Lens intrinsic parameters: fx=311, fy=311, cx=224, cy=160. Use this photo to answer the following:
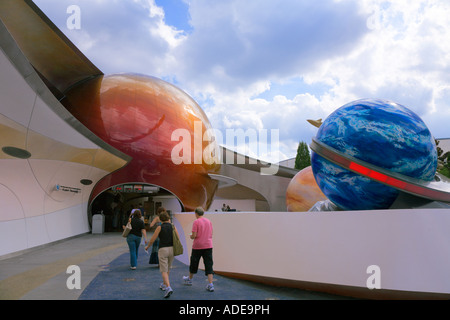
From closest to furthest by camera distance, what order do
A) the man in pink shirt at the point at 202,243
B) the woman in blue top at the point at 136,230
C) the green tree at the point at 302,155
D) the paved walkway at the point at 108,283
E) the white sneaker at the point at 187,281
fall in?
the paved walkway at the point at 108,283 < the man in pink shirt at the point at 202,243 < the white sneaker at the point at 187,281 < the woman in blue top at the point at 136,230 < the green tree at the point at 302,155

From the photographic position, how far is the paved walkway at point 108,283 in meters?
4.93

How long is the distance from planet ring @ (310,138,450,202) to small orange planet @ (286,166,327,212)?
231 inches

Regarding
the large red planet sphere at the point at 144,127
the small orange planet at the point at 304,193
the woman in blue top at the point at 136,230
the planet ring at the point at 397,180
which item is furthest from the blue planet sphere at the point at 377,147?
the large red planet sphere at the point at 144,127

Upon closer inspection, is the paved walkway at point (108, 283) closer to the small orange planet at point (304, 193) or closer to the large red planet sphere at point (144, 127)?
the small orange planet at point (304, 193)

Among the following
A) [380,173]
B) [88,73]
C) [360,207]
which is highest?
[88,73]

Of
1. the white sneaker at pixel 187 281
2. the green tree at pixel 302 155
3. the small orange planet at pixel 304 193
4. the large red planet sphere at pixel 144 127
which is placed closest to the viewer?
the white sneaker at pixel 187 281

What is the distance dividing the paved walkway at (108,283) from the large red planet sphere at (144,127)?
7615 millimetres

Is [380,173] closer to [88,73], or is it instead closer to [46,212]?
[46,212]

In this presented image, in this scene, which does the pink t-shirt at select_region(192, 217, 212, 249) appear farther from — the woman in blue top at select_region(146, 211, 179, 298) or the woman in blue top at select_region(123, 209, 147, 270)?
the woman in blue top at select_region(123, 209, 147, 270)

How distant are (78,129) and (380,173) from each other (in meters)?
8.99

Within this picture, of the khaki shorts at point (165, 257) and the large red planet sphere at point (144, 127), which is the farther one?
Result: the large red planet sphere at point (144, 127)

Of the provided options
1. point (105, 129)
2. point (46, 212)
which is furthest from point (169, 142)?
point (46, 212)

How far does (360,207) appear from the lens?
5.58 meters
